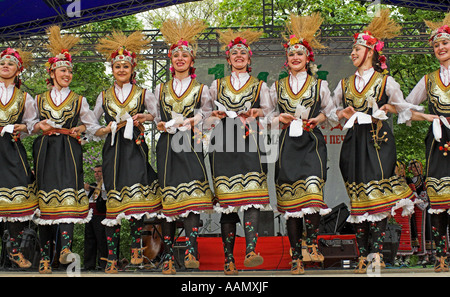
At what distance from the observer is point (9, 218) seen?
5.76 metres

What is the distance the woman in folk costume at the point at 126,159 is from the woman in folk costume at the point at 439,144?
2.51 metres

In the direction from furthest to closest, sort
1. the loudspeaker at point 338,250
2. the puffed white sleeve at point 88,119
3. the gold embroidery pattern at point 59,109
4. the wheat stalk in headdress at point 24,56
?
the loudspeaker at point 338,250, the wheat stalk in headdress at point 24,56, the puffed white sleeve at point 88,119, the gold embroidery pattern at point 59,109

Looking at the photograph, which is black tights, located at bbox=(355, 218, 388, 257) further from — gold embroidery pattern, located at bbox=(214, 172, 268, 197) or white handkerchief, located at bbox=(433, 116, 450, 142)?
gold embroidery pattern, located at bbox=(214, 172, 268, 197)

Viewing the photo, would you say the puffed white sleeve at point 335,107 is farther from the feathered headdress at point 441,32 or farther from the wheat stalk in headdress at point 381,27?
the feathered headdress at point 441,32

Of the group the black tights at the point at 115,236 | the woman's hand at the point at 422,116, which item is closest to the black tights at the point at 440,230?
the woman's hand at the point at 422,116

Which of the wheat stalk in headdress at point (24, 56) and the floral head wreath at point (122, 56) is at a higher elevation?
the wheat stalk in headdress at point (24, 56)

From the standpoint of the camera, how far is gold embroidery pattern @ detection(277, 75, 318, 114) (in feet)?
18.0

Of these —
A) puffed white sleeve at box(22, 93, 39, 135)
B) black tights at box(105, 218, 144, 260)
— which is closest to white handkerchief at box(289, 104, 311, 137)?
black tights at box(105, 218, 144, 260)

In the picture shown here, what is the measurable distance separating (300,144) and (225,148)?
0.67 metres

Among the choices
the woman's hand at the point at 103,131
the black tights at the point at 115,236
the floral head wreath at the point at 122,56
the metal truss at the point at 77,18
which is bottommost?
the black tights at the point at 115,236

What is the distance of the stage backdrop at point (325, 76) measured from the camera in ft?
32.6

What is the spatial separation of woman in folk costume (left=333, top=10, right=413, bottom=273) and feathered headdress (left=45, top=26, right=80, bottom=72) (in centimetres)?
267
